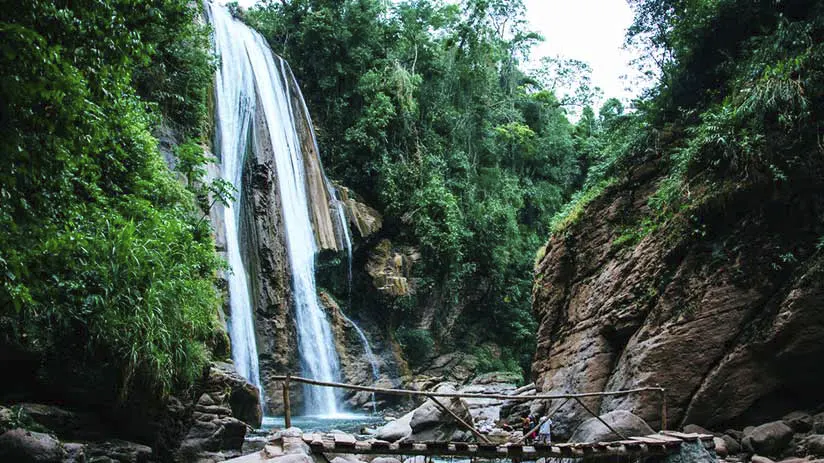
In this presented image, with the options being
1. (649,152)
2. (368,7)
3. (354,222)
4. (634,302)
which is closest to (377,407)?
(354,222)

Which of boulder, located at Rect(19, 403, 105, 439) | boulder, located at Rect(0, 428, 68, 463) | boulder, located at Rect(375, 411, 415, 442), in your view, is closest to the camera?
boulder, located at Rect(0, 428, 68, 463)

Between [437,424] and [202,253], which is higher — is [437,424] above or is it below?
below

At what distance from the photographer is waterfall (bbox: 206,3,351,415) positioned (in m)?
16.1

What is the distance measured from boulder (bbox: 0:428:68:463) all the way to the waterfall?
858 centimetres

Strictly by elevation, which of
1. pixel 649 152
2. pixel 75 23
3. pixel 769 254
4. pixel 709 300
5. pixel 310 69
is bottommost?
pixel 709 300

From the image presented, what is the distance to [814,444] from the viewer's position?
24.4 feet

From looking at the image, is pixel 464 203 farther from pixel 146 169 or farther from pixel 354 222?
pixel 146 169

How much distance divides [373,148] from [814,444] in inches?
660

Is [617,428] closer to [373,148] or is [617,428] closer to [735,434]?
[735,434]

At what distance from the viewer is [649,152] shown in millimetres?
12617

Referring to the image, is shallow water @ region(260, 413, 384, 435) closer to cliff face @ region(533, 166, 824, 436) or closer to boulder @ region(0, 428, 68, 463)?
cliff face @ region(533, 166, 824, 436)

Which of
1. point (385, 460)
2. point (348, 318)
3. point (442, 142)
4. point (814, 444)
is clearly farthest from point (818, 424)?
point (442, 142)

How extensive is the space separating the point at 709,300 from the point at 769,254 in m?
1.17

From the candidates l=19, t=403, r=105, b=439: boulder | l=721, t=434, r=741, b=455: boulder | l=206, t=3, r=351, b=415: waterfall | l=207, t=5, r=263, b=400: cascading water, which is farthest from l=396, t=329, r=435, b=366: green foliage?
l=19, t=403, r=105, b=439: boulder
